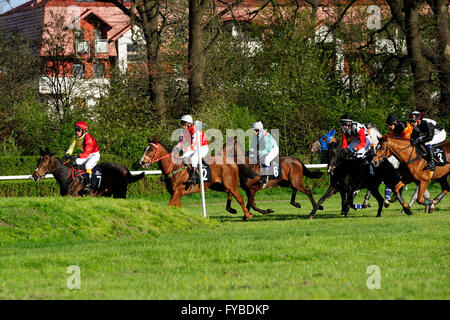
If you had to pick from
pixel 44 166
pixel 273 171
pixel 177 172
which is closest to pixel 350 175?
pixel 273 171

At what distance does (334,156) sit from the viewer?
712 inches

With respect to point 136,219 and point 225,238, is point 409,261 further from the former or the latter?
point 136,219

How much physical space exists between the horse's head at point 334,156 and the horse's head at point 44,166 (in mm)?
6524

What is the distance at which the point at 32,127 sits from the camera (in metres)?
34.6

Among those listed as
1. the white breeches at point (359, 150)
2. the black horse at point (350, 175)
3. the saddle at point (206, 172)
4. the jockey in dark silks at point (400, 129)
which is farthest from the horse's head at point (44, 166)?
the jockey in dark silks at point (400, 129)

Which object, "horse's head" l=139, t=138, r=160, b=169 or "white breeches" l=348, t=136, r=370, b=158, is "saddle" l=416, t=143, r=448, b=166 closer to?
"white breeches" l=348, t=136, r=370, b=158

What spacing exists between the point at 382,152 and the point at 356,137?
927 millimetres

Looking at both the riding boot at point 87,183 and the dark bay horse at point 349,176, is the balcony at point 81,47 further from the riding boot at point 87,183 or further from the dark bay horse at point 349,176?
the dark bay horse at point 349,176

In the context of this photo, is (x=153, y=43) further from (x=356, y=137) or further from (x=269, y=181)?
(x=356, y=137)

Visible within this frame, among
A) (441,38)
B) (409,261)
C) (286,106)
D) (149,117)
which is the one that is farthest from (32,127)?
(409,261)

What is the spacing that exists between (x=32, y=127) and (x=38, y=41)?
1155cm

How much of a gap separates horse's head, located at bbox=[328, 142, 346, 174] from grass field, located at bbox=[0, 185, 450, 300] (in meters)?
1.20

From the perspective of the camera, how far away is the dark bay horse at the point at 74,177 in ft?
61.4

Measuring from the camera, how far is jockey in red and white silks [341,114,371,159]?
59.7ft
